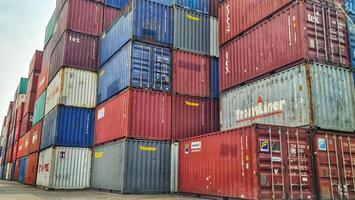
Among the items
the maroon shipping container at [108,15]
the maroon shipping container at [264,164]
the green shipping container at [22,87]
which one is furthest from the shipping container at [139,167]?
the green shipping container at [22,87]

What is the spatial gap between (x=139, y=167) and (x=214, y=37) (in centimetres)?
1001

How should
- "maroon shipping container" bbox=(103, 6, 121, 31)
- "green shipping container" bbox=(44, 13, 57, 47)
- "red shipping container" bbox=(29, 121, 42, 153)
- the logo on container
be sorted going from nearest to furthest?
the logo on container, "maroon shipping container" bbox=(103, 6, 121, 31), "red shipping container" bbox=(29, 121, 42, 153), "green shipping container" bbox=(44, 13, 57, 47)

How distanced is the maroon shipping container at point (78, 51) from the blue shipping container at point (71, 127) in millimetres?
3400

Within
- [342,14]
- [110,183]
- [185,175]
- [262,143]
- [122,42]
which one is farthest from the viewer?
[122,42]

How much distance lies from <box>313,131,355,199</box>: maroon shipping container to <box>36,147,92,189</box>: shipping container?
15338 millimetres

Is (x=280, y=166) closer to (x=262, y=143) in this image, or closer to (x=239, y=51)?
(x=262, y=143)

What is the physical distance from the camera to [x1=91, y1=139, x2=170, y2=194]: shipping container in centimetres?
1722

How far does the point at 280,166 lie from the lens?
12.1m

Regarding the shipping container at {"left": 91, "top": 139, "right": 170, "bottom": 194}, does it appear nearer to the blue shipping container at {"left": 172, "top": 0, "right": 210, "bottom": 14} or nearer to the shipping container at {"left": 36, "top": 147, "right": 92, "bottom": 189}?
the shipping container at {"left": 36, "top": 147, "right": 92, "bottom": 189}

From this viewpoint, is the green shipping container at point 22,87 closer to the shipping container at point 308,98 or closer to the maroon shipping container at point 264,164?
the maroon shipping container at point 264,164

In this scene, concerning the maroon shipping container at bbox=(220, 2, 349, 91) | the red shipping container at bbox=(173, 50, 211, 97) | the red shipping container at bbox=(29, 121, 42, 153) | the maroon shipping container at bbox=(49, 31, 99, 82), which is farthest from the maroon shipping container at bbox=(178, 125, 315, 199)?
the red shipping container at bbox=(29, 121, 42, 153)

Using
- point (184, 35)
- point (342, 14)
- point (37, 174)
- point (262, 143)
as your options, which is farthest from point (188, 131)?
point (37, 174)

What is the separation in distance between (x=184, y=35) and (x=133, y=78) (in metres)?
4.68

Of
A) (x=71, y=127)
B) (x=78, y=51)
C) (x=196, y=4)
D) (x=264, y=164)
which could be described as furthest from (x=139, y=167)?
(x=196, y=4)
